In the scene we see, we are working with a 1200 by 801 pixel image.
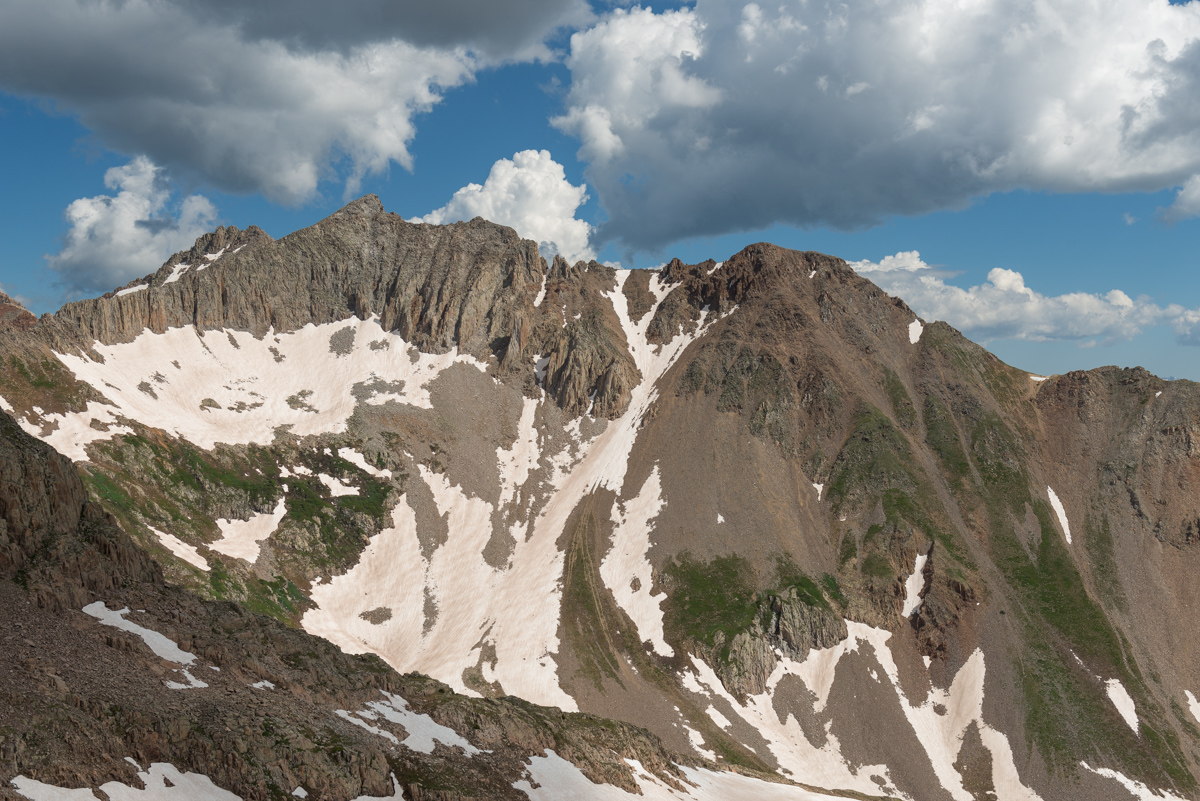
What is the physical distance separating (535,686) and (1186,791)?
267ft

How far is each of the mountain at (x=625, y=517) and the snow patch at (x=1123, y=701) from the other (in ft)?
1.89

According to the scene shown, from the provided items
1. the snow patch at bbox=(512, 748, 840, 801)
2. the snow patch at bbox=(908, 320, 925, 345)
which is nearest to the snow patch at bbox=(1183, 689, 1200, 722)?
the snow patch at bbox=(512, 748, 840, 801)

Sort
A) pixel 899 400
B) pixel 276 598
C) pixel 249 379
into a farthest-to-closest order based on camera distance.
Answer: pixel 249 379 → pixel 899 400 → pixel 276 598

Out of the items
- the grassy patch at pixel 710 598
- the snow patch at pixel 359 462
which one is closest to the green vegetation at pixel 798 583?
the grassy patch at pixel 710 598

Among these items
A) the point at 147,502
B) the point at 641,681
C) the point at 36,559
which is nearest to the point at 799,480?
the point at 641,681

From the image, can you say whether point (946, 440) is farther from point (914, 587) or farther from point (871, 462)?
point (914, 587)

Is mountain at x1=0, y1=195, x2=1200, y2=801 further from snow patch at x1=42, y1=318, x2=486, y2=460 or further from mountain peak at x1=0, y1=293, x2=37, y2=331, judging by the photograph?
mountain peak at x1=0, y1=293, x2=37, y2=331

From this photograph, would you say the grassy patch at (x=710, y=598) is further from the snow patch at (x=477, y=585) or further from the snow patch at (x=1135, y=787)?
the snow patch at (x=1135, y=787)

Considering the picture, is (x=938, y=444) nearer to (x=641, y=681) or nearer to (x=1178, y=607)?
(x=1178, y=607)

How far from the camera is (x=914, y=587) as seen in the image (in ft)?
397

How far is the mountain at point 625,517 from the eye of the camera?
80938 millimetres

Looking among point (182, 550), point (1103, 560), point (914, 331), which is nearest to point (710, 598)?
point (1103, 560)

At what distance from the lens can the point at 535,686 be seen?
105 metres

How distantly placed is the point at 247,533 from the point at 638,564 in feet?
204
